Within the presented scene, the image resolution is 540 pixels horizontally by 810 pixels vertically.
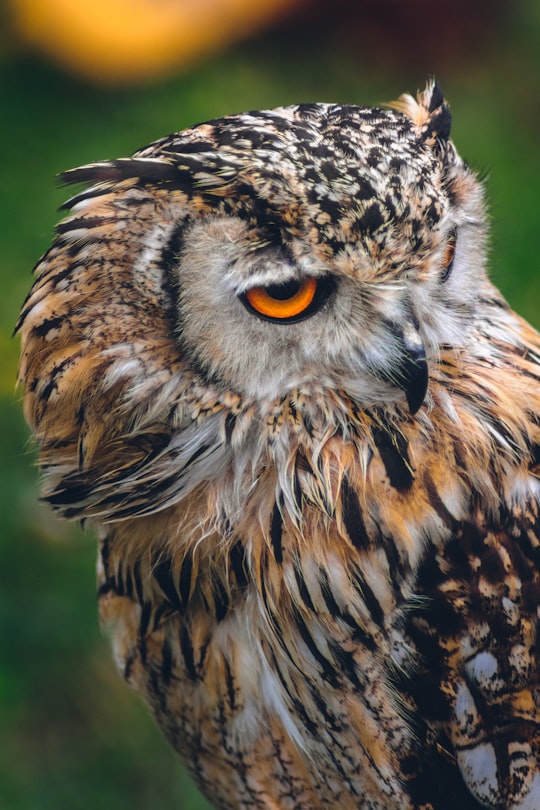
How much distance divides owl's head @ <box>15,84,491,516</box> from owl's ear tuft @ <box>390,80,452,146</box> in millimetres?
16

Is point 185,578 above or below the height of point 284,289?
below

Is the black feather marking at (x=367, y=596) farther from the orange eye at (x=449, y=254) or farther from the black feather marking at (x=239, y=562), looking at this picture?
the orange eye at (x=449, y=254)

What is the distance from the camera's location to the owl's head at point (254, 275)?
5.16ft

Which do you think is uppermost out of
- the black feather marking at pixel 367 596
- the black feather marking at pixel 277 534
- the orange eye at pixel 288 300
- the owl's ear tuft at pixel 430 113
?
the owl's ear tuft at pixel 430 113

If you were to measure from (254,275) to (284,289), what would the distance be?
0.16 feet

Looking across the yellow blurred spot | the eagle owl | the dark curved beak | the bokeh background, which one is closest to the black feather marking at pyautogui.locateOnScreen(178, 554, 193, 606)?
the eagle owl

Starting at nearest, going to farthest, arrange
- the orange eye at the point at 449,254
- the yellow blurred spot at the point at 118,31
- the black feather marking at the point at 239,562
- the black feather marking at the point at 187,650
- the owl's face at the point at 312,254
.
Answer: the owl's face at the point at 312,254 < the orange eye at the point at 449,254 < the black feather marking at the point at 239,562 < the black feather marking at the point at 187,650 < the yellow blurred spot at the point at 118,31

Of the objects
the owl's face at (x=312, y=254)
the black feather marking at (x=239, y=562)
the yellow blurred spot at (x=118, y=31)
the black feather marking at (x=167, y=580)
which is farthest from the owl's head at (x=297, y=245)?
the yellow blurred spot at (x=118, y=31)

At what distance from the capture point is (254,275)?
61.6 inches

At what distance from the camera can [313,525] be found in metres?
1.77

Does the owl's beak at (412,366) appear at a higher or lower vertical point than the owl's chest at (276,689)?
higher

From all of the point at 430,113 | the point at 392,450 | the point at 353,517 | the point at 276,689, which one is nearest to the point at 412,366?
the point at 392,450

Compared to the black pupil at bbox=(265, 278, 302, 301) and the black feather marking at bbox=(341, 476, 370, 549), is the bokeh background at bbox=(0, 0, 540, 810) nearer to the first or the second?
the black feather marking at bbox=(341, 476, 370, 549)

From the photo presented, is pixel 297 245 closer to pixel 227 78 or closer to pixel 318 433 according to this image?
pixel 318 433
